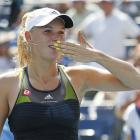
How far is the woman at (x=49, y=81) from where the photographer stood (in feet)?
11.2

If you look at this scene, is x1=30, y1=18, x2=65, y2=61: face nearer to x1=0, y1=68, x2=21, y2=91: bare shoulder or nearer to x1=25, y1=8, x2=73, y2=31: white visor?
x1=25, y1=8, x2=73, y2=31: white visor

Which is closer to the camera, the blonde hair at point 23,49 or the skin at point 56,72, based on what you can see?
the skin at point 56,72

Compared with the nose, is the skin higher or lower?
lower

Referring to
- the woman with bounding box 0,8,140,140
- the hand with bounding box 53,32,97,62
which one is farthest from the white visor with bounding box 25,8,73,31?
the hand with bounding box 53,32,97,62

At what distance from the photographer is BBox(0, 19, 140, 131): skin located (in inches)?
136

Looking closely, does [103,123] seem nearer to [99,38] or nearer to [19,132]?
[99,38]

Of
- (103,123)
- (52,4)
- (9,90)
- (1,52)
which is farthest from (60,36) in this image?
(52,4)

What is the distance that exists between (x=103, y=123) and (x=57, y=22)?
157 inches

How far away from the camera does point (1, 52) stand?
843 cm

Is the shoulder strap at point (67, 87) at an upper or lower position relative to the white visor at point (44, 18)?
lower

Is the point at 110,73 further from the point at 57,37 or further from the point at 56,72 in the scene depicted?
the point at 57,37

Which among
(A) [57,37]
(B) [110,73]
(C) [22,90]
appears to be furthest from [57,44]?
(B) [110,73]

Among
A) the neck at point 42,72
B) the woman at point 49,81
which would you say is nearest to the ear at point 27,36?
the woman at point 49,81

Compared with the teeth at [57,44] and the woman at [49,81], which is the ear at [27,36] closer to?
the woman at [49,81]
